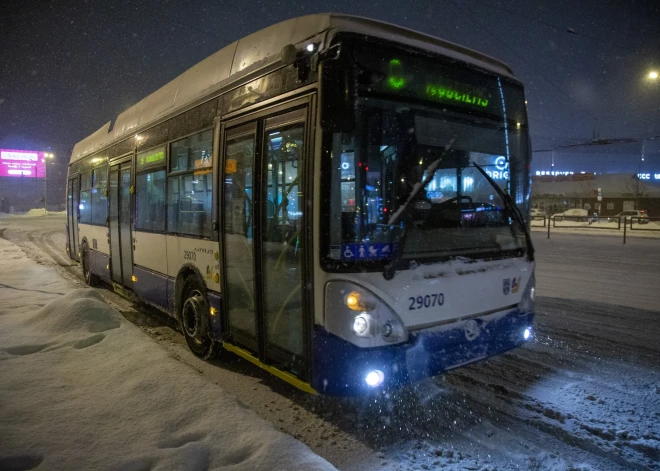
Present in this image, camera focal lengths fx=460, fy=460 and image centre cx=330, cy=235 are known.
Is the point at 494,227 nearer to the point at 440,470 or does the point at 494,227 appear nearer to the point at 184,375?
the point at 440,470

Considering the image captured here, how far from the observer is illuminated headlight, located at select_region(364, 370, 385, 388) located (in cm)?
353

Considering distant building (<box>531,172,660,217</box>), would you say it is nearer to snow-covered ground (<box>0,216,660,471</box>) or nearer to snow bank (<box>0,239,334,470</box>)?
snow-covered ground (<box>0,216,660,471</box>)

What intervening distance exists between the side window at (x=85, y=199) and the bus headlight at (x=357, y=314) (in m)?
9.55

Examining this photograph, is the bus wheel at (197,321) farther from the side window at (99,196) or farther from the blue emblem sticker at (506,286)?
the side window at (99,196)

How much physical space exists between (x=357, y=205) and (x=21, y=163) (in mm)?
88006

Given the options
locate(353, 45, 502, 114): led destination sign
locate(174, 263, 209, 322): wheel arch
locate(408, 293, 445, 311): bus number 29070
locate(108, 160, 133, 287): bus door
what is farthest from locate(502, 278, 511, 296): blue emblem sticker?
locate(108, 160, 133, 287): bus door

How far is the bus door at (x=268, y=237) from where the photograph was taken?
12.9 feet

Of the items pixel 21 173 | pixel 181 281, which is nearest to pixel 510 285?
pixel 181 281

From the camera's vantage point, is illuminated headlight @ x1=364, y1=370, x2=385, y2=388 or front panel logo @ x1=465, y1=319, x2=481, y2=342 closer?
illuminated headlight @ x1=364, y1=370, x2=385, y2=388

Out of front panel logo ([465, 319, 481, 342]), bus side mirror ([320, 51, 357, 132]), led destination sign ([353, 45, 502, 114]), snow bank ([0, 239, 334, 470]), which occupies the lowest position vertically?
snow bank ([0, 239, 334, 470])

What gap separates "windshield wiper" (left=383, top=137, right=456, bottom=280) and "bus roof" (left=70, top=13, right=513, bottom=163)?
109 centimetres

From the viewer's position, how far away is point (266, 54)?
4535 millimetres

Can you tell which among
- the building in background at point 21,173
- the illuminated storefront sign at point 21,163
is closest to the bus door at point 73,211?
the building in background at point 21,173

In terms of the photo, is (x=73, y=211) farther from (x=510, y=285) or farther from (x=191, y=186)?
(x=510, y=285)
